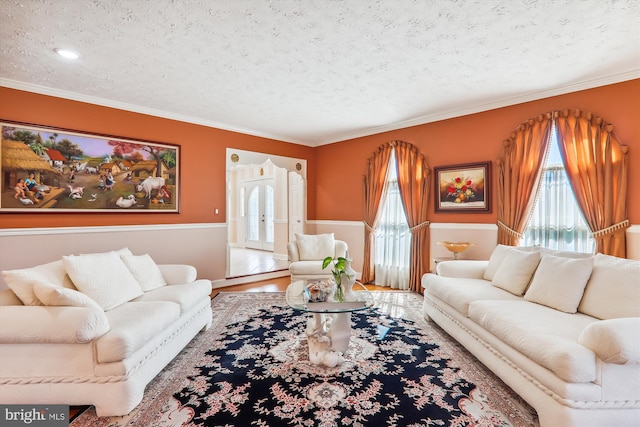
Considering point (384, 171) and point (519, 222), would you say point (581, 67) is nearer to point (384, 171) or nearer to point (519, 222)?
point (519, 222)

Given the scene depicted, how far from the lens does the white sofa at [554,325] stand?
1.74 meters

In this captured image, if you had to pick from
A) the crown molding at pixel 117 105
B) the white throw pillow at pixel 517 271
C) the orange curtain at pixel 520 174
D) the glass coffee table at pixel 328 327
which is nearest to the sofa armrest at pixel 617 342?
the white throw pillow at pixel 517 271

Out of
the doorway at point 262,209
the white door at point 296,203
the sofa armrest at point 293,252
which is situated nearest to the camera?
the sofa armrest at point 293,252

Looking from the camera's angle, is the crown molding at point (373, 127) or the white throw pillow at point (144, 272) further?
the crown molding at point (373, 127)

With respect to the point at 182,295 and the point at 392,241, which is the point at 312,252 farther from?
the point at 182,295

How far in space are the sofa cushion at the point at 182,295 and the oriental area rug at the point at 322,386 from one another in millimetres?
445

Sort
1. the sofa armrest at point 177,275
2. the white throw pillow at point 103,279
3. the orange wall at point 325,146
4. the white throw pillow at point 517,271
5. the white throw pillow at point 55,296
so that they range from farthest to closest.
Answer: the orange wall at point 325,146
the sofa armrest at point 177,275
the white throw pillow at point 517,271
the white throw pillow at point 103,279
the white throw pillow at point 55,296

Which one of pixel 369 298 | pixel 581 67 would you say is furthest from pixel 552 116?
pixel 369 298

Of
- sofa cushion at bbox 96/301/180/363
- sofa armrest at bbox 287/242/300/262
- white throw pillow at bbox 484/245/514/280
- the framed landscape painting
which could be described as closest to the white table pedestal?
sofa cushion at bbox 96/301/180/363

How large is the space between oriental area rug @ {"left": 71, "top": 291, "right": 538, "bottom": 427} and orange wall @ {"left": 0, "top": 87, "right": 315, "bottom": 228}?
2418 mm

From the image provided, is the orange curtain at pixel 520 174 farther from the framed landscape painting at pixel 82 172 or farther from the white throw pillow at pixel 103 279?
the framed landscape painting at pixel 82 172

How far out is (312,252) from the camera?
17.0 ft

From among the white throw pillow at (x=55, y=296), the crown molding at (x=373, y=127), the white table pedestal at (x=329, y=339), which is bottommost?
the white table pedestal at (x=329, y=339)

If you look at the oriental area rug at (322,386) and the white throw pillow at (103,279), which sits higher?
the white throw pillow at (103,279)
